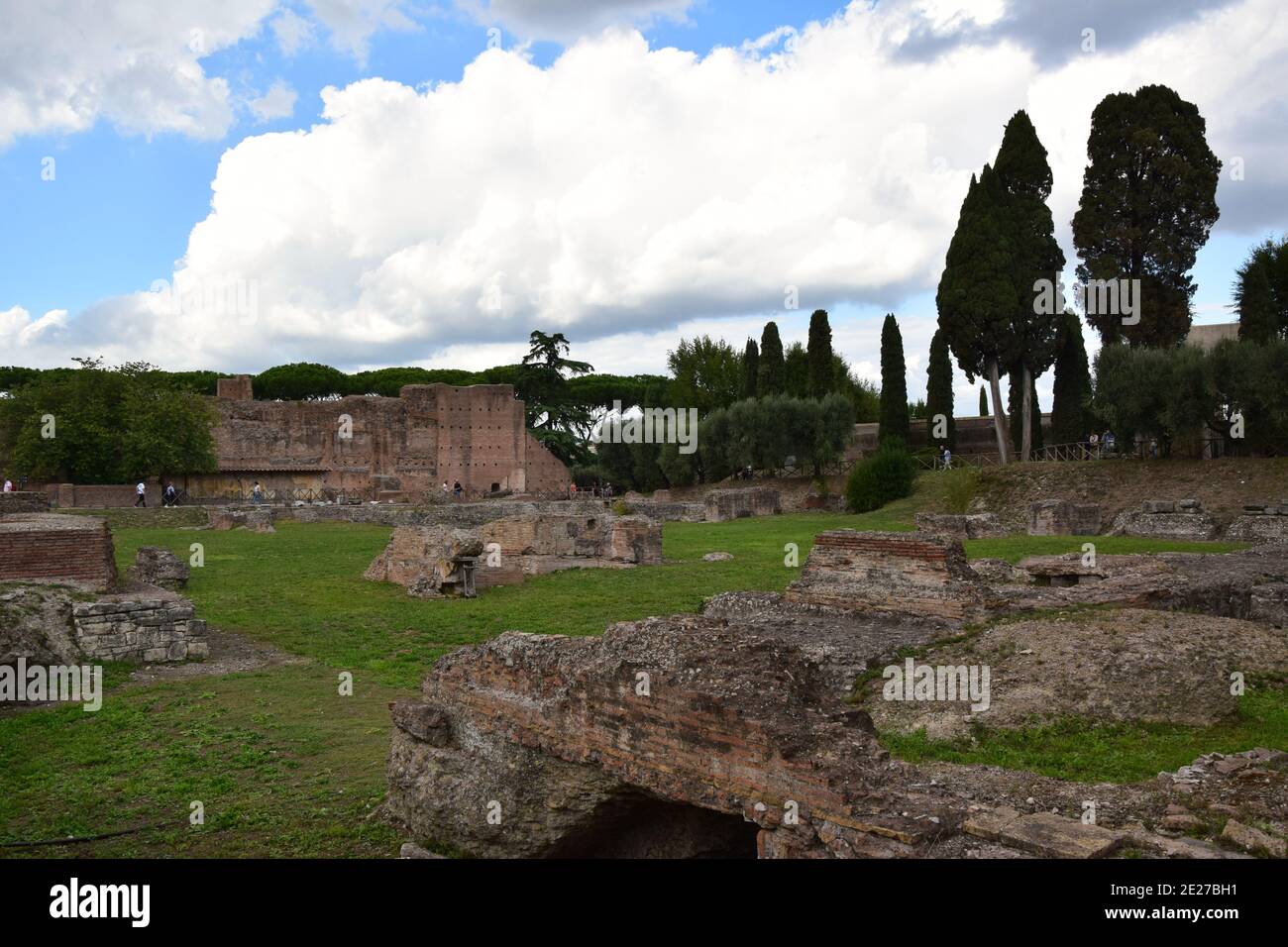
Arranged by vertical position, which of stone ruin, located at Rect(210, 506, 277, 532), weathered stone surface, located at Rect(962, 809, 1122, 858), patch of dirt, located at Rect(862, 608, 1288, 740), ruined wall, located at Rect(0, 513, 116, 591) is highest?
ruined wall, located at Rect(0, 513, 116, 591)

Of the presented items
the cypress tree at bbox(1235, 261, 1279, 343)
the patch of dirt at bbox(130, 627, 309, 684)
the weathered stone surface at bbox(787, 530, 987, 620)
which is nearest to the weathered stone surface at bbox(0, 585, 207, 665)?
the patch of dirt at bbox(130, 627, 309, 684)

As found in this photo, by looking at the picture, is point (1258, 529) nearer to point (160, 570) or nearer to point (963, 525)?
point (963, 525)

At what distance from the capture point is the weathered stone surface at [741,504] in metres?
38.1

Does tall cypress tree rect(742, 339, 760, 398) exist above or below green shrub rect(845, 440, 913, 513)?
above

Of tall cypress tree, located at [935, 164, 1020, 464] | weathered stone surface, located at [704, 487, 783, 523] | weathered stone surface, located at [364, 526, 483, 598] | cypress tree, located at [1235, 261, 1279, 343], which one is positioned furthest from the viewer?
weathered stone surface, located at [704, 487, 783, 523]

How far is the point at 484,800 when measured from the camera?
18.6 ft

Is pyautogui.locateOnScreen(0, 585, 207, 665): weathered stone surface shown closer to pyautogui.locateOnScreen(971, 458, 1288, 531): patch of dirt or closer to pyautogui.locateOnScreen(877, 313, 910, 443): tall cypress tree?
pyautogui.locateOnScreen(971, 458, 1288, 531): patch of dirt

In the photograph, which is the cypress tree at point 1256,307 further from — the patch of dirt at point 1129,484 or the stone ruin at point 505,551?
the stone ruin at point 505,551

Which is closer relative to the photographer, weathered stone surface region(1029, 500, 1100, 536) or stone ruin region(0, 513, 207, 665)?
stone ruin region(0, 513, 207, 665)

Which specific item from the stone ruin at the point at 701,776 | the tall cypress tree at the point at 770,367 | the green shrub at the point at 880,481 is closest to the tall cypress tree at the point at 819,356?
the tall cypress tree at the point at 770,367

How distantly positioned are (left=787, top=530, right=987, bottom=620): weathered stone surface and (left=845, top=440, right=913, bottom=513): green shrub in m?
22.9

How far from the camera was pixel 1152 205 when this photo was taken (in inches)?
1389

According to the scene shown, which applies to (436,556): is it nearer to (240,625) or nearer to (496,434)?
(240,625)

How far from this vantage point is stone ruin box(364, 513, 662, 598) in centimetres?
1777
